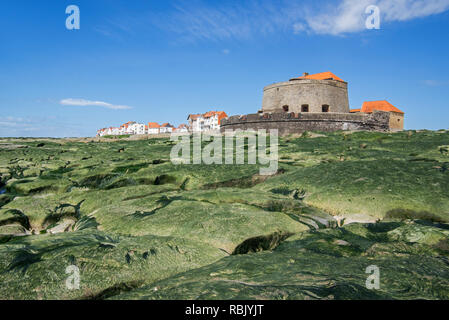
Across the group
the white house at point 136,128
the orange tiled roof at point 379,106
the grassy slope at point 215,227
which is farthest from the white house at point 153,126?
the grassy slope at point 215,227

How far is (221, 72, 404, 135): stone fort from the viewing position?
83.4 feet

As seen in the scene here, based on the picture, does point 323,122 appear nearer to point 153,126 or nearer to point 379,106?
point 379,106

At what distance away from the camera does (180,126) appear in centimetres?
12900

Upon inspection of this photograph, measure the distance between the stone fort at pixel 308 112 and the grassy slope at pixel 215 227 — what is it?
609 inches

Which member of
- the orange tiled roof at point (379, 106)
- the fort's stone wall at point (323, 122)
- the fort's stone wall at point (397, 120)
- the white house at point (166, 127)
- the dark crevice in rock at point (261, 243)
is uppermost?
the white house at point (166, 127)

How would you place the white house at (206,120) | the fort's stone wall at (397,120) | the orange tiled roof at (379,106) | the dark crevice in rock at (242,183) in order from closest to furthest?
the dark crevice in rock at (242,183)
the fort's stone wall at (397,120)
the orange tiled roof at (379,106)
the white house at (206,120)

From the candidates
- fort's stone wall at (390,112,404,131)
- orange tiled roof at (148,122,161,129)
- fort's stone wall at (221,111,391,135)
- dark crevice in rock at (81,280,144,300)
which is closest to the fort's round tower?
fort's stone wall at (221,111,391,135)

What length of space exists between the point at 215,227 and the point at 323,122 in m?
22.7

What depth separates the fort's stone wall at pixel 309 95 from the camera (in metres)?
33.0

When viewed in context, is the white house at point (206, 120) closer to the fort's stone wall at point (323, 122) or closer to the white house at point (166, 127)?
the white house at point (166, 127)

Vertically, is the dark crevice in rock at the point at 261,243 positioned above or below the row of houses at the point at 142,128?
below

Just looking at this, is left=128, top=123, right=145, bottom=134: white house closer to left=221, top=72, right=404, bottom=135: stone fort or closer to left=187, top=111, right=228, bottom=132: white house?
left=187, top=111, right=228, bottom=132: white house

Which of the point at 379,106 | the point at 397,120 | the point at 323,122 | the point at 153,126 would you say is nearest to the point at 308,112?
the point at 323,122
